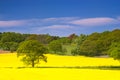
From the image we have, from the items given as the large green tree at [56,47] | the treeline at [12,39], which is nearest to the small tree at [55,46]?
the large green tree at [56,47]

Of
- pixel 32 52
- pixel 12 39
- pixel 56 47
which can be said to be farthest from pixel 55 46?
pixel 32 52

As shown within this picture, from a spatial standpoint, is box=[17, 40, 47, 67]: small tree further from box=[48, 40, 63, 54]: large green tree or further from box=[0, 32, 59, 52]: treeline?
box=[0, 32, 59, 52]: treeline

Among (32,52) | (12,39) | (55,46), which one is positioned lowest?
(32,52)

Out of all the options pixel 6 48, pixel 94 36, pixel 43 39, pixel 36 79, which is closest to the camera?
pixel 36 79

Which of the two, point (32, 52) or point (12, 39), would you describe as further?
point (12, 39)

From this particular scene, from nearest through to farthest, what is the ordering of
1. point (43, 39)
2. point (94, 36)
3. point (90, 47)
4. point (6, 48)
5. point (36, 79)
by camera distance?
point (36, 79) → point (90, 47) → point (6, 48) → point (94, 36) → point (43, 39)

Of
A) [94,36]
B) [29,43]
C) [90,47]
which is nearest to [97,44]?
[90,47]

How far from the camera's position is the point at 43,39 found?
142 m

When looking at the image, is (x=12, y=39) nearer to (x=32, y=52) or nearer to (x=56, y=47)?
(x=56, y=47)

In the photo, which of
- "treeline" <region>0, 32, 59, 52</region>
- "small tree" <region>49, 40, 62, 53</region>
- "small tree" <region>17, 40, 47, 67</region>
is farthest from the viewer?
"treeline" <region>0, 32, 59, 52</region>

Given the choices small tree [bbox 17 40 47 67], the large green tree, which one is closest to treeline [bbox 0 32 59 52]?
the large green tree

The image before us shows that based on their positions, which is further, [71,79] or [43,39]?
[43,39]

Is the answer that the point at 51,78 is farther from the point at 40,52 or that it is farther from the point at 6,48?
the point at 6,48

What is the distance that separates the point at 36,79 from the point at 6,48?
7767 centimetres
